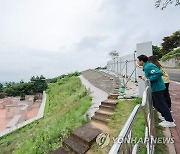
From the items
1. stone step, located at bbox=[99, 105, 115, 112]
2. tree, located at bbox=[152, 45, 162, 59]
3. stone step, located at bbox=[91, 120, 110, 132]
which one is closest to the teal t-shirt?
stone step, located at bbox=[91, 120, 110, 132]

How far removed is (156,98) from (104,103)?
283 cm

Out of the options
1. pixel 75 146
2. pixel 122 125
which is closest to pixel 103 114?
pixel 122 125

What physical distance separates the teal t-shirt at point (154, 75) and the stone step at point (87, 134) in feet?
6.03

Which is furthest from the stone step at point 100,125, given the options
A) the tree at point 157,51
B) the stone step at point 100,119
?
the tree at point 157,51

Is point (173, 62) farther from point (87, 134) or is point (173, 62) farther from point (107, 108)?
point (87, 134)

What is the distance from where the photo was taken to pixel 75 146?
180 inches

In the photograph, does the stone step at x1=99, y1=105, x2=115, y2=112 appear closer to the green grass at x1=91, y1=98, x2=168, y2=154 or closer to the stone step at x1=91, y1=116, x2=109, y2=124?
the green grass at x1=91, y1=98, x2=168, y2=154

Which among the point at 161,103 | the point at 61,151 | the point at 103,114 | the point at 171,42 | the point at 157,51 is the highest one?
the point at 171,42

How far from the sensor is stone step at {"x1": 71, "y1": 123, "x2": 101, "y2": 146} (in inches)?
176

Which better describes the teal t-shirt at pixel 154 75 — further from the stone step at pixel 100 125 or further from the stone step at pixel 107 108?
the stone step at pixel 107 108

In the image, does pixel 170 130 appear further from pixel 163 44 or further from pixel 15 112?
pixel 163 44

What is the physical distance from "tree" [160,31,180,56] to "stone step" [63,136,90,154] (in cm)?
3733

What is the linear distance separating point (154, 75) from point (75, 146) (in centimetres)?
246

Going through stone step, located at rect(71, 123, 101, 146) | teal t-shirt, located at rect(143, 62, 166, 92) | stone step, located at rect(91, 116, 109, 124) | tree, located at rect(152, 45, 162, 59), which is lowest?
stone step, located at rect(71, 123, 101, 146)
